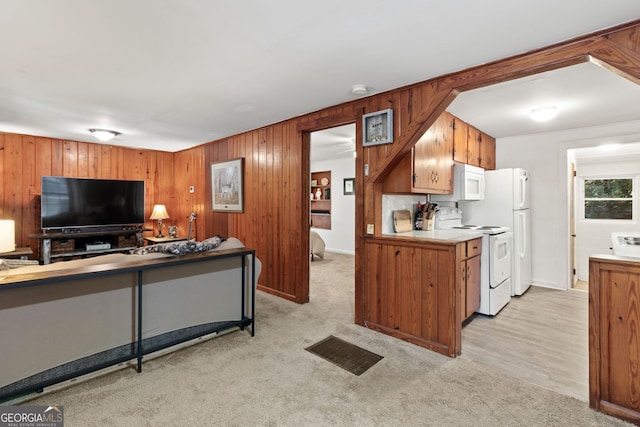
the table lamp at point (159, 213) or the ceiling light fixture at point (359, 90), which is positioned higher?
the ceiling light fixture at point (359, 90)

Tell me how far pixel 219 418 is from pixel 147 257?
124 centimetres

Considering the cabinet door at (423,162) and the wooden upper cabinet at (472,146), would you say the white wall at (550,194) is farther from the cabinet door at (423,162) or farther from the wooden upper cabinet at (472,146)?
the cabinet door at (423,162)

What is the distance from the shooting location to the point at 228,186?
4.82 meters

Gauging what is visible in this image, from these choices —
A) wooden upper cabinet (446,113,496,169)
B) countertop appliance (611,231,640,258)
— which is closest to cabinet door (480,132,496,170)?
wooden upper cabinet (446,113,496,169)

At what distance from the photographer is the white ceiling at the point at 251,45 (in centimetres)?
167

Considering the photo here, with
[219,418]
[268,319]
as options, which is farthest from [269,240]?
[219,418]

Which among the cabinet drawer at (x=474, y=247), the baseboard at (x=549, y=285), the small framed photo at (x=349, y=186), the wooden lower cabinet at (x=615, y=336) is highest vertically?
the small framed photo at (x=349, y=186)

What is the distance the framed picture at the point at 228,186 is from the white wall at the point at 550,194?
429 centimetres

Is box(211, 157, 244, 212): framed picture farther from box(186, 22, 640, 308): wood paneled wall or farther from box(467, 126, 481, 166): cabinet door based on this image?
box(467, 126, 481, 166): cabinet door

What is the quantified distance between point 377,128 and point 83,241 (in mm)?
5070

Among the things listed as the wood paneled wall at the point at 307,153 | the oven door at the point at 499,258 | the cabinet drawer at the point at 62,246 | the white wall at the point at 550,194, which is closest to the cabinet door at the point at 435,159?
the wood paneled wall at the point at 307,153

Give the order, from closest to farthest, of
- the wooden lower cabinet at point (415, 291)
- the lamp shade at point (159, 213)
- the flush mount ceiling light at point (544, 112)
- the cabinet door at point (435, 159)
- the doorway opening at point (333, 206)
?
the wooden lower cabinet at point (415, 291) → the cabinet door at point (435, 159) → the flush mount ceiling light at point (544, 112) → the lamp shade at point (159, 213) → the doorway opening at point (333, 206)

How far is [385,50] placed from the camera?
2.12 m

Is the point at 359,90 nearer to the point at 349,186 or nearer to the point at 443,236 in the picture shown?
the point at 443,236
